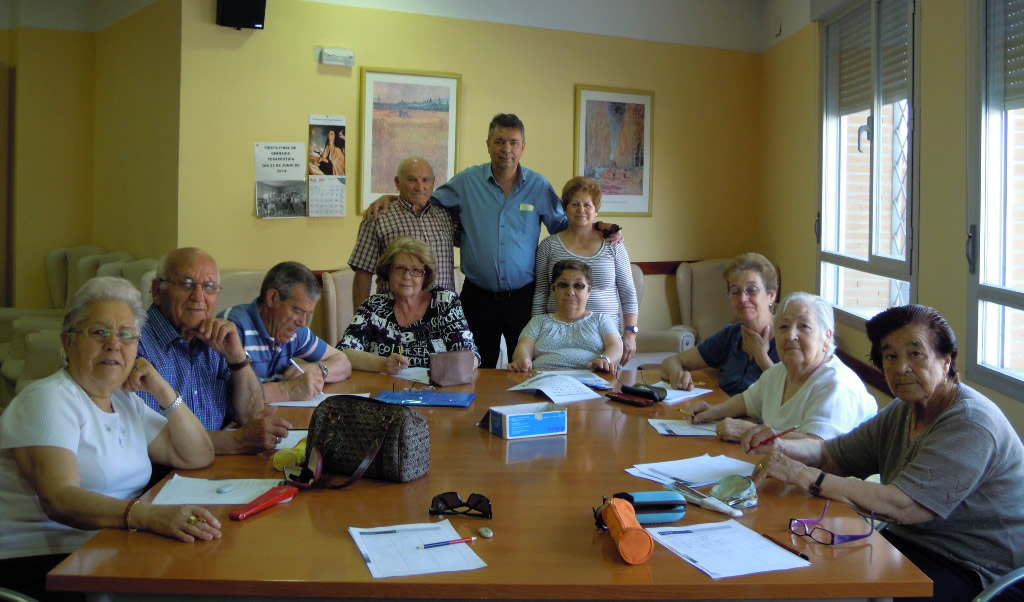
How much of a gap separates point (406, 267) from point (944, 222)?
236cm

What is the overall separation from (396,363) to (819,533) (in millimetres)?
1910

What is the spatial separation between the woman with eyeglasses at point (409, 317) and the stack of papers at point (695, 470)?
1420 mm

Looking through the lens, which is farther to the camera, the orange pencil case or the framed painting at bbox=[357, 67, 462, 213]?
the framed painting at bbox=[357, 67, 462, 213]

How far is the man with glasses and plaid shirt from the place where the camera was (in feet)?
8.29

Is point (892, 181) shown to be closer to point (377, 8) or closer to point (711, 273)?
point (711, 273)

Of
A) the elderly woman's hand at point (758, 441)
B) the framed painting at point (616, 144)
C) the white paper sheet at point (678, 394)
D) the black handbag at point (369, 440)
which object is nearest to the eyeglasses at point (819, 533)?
the elderly woman's hand at point (758, 441)

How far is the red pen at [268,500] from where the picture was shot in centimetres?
180

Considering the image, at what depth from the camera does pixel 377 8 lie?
526 cm

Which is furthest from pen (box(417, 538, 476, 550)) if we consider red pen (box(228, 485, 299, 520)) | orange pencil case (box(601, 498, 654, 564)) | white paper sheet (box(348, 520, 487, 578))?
red pen (box(228, 485, 299, 520))

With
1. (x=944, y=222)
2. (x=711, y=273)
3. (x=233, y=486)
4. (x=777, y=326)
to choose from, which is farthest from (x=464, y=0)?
(x=233, y=486)

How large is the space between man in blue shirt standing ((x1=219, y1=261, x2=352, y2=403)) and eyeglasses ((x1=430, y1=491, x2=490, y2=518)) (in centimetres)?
122

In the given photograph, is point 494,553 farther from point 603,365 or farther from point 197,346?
point 603,365

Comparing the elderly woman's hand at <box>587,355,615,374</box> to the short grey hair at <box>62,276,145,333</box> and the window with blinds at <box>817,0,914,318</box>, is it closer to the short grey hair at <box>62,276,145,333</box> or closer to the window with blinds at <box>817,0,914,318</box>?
the window with blinds at <box>817,0,914,318</box>

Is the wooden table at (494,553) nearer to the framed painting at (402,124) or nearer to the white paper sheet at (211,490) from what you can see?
the white paper sheet at (211,490)
